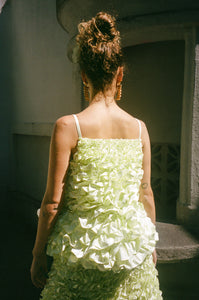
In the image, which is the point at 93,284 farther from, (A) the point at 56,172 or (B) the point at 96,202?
(A) the point at 56,172

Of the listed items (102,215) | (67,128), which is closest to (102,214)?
(102,215)

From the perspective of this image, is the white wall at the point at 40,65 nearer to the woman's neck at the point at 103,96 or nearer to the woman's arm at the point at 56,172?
the woman's neck at the point at 103,96

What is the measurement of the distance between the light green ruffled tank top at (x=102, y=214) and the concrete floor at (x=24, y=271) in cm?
155

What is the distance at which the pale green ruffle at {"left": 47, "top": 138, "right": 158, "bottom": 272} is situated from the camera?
1.29m

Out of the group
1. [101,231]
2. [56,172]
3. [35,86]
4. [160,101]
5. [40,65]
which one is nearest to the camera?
[101,231]

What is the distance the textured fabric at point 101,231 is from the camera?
4.26 feet

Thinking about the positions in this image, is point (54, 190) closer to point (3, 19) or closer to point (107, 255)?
point (107, 255)

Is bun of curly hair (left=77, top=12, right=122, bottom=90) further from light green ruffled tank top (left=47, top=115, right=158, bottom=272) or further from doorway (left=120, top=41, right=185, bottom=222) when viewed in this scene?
doorway (left=120, top=41, right=185, bottom=222)

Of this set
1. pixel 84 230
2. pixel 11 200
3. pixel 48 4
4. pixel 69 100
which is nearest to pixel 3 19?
pixel 48 4

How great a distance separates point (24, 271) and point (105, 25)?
3.83 m

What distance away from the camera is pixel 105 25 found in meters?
1.45

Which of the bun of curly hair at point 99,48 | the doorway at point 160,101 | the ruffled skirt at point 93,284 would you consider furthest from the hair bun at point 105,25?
the doorway at point 160,101

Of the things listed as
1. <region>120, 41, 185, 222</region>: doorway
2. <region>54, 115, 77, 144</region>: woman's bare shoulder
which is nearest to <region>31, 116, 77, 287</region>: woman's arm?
<region>54, 115, 77, 144</region>: woman's bare shoulder

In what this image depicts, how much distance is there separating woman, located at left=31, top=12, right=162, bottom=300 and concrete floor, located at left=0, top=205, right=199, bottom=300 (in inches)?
59.8
